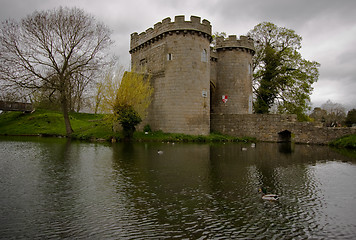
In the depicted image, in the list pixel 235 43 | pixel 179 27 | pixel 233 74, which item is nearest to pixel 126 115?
pixel 179 27

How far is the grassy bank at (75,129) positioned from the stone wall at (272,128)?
4.34ft

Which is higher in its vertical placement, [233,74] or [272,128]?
[233,74]

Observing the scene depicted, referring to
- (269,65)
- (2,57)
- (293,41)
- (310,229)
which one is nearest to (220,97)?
(269,65)

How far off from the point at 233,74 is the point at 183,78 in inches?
319

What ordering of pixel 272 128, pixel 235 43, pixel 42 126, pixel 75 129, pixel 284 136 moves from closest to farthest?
pixel 272 128
pixel 284 136
pixel 235 43
pixel 75 129
pixel 42 126

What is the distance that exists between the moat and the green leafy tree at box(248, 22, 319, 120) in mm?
22210

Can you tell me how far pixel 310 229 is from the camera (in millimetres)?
5020

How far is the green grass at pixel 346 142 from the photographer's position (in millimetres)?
20188

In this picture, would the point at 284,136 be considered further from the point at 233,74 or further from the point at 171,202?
the point at 171,202

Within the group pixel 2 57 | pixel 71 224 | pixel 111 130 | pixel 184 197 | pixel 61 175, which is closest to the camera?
pixel 71 224

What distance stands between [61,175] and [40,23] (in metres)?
18.9

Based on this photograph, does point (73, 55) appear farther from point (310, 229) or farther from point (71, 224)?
point (310, 229)

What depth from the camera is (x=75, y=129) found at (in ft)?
98.3

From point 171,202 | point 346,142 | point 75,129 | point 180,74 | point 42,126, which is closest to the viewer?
point 171,202
